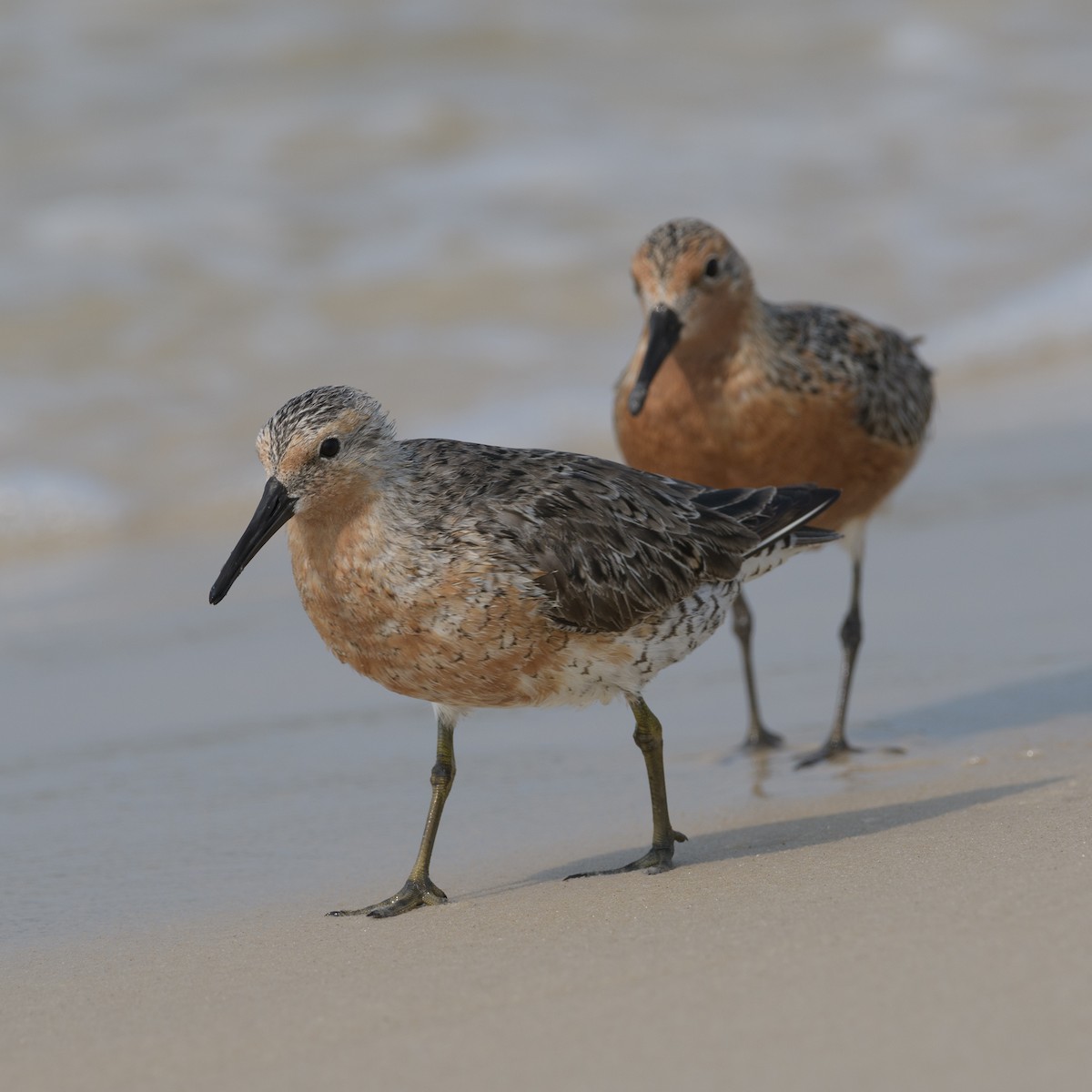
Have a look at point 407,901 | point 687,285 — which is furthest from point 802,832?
point 687,285

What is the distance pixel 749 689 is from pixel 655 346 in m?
1.41

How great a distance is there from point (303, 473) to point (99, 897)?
4.95 ft

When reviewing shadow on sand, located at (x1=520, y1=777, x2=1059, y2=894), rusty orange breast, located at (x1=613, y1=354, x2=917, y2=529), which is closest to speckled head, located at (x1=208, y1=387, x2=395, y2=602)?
shadow on sand, located at (x1=520, y1=777, x2=1059, y2=894)

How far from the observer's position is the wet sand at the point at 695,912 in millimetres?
3748

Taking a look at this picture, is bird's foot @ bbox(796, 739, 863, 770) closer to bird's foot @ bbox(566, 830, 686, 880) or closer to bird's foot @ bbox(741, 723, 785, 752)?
bird's foot @ bbox(741, 723, 785, 752)

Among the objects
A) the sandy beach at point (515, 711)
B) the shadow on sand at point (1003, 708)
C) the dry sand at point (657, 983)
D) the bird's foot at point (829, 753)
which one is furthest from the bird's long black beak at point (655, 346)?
the dry sand at point (657, 983)

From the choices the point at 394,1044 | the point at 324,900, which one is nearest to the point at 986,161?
the point at 324,900

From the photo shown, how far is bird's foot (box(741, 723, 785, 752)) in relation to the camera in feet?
23.4

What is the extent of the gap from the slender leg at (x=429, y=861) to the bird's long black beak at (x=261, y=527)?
2.72 feet

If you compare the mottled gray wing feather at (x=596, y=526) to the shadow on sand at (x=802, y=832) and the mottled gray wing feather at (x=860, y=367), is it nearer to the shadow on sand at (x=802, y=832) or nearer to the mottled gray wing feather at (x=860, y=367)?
the shadow on sand at (x=802, y=832)

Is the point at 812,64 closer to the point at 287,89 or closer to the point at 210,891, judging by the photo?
the point at 287,89

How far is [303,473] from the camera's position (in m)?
5.18

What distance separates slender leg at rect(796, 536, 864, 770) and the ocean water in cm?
33

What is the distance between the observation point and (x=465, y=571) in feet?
17.0
